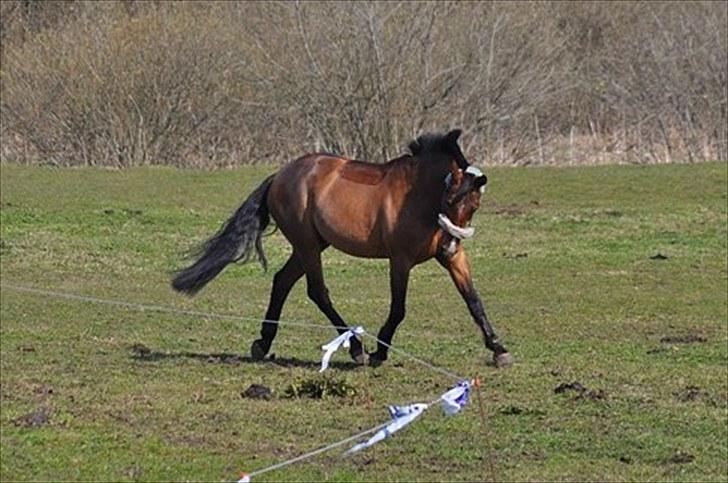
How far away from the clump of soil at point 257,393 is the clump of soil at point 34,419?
1.49m

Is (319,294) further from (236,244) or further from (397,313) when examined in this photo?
(236,244)

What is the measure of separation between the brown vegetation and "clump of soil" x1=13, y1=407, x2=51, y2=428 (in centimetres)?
2611

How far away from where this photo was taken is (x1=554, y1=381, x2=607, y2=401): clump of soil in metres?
11.2

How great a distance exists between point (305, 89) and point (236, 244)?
24.0 meters

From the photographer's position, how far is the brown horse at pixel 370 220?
12359mm

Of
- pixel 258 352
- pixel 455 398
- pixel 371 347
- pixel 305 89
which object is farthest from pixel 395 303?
pixel 305 89

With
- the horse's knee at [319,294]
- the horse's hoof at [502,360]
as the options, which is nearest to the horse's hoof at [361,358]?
the horse's knee at [319,294]

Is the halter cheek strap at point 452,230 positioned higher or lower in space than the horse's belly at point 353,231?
higher

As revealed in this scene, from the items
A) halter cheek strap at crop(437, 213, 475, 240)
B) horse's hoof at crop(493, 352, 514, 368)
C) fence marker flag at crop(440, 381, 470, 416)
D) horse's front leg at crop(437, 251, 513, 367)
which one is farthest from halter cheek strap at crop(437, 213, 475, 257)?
fence marker flag at crop(440, 381, 470, 416)

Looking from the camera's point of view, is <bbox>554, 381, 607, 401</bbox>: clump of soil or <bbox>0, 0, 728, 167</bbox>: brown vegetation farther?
<bbox>0, 0, 728, 167</bbox>: brown vegetation

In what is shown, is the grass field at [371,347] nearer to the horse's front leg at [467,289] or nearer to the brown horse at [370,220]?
the horse's front leg at [467,289]

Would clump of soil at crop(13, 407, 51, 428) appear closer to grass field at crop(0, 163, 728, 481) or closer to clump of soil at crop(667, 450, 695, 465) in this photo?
grass field at crop(0, 163, 728, 481)

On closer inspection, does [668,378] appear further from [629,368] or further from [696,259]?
[696,259]

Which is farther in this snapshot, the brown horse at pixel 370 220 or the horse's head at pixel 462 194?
the brown horse at pixel 370 220
